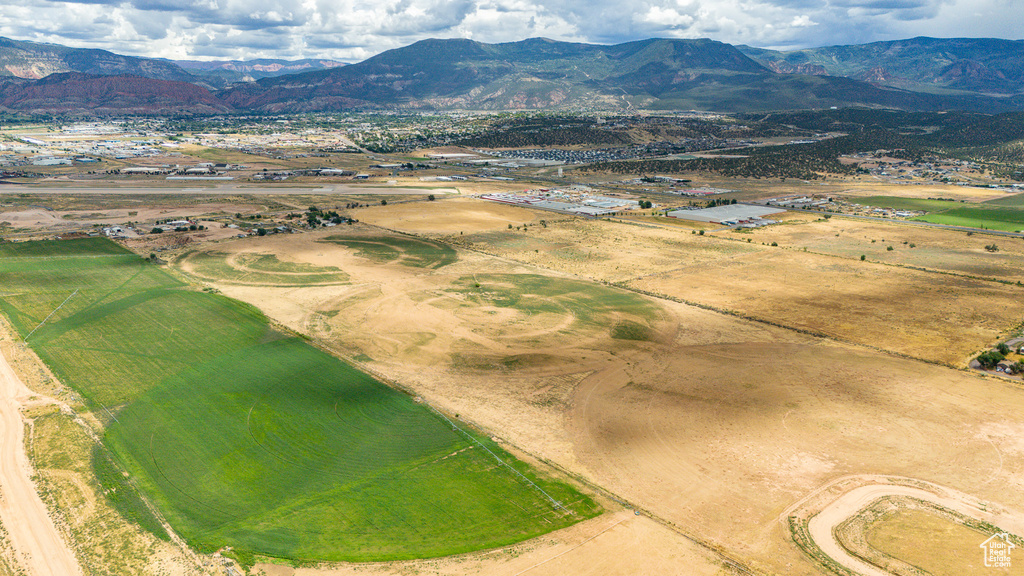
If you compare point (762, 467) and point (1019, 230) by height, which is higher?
point (1019, 230)

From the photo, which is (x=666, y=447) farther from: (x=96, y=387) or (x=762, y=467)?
(x=96, y=387)

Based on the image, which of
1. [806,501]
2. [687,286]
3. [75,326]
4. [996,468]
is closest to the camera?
[806,501]

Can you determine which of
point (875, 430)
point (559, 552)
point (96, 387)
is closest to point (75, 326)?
point (96, 387)

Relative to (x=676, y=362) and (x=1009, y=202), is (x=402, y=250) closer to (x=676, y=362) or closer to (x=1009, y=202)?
(x=676, y=362)

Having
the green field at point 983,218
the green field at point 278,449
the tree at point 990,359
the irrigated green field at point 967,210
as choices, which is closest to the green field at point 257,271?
the green field at point 278,449

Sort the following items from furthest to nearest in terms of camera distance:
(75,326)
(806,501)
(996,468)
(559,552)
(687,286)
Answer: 1. (687,286)
2. (75,326)
3. (996,468)
4. (806,501)
5. (559,552)

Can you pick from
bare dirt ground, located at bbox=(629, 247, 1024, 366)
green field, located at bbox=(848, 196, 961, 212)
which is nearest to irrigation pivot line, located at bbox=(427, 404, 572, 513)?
bare dirt ground, located at bbox=(629, 247, 1024, 366)

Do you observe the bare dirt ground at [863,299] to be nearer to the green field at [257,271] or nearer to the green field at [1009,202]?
the green field at [257,271]

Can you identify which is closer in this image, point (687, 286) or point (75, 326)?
point (75, 326)
